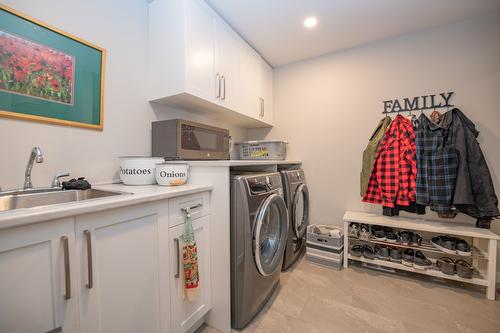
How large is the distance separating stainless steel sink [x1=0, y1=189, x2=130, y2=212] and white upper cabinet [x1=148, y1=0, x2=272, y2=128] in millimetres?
821

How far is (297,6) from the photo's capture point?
1.63m

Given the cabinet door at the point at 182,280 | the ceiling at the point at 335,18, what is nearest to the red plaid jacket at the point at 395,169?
the ceiling at the point at 335,18

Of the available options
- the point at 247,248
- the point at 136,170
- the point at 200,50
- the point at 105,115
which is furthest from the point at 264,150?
the point at 105,115

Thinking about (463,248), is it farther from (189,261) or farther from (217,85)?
(217,85)

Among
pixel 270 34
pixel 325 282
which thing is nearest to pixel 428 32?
pixel 270 34

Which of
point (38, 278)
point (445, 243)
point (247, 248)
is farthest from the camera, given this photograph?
point (445, 243)

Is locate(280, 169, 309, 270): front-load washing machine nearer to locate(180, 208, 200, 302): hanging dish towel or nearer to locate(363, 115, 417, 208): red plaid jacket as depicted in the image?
locate(363, 115, 417, 208): red plaid jacket

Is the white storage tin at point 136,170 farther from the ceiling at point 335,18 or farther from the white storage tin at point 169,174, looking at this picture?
the ceiling at point 335,18

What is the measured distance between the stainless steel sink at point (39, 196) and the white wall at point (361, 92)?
6.87 feet

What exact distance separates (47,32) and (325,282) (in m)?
2.52

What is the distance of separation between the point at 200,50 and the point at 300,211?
5.75ft

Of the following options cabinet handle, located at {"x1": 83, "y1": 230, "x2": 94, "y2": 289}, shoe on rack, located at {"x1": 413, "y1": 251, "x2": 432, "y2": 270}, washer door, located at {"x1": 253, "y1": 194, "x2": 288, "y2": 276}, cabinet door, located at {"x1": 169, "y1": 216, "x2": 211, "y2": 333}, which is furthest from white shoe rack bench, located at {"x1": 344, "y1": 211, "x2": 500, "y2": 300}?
cabinet handle, located at {"x1": 83, "y1": 230, "x2": 94, "y2": 289}

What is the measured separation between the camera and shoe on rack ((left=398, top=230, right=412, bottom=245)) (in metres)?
1.83

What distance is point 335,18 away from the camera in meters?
1.78
